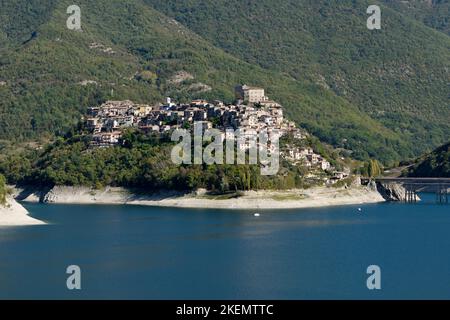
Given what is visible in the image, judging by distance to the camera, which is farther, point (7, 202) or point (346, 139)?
point (346, 139)

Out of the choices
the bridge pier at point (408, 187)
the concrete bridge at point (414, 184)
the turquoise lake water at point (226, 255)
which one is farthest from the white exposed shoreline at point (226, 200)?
the turquoise lake water at point (226, 255)

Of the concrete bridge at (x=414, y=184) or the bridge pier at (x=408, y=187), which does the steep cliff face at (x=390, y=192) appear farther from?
the concrete bridge at (x=414, y=184)

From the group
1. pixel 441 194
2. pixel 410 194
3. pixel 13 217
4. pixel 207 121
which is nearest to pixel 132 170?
pixel 207 121

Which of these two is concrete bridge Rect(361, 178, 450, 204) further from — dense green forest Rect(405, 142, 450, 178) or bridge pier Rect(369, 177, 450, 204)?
dense green forest Rect(405, 142, 450, 178)

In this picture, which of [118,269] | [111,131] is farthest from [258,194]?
[118,269]

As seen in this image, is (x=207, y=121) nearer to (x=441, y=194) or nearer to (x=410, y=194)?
(x=410, y=194)

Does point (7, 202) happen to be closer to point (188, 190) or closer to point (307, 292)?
point (188, 190)

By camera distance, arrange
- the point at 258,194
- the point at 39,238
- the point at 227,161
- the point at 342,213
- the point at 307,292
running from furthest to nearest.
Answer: the point at 227,161, the point at 258,194, the point at 342,213, the point at 39,238, the point at 307,292
